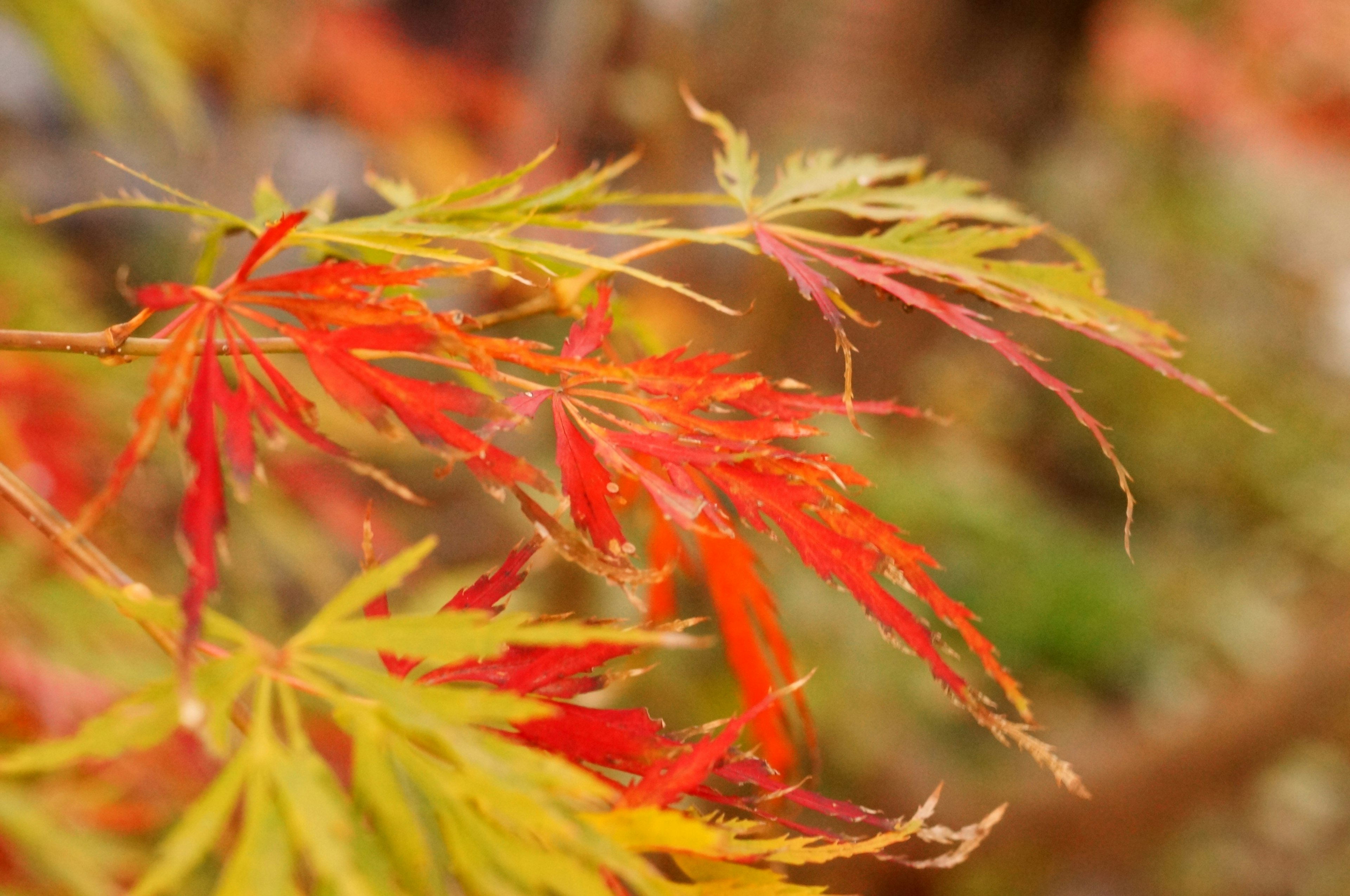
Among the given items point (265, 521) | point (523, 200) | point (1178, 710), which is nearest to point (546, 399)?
point (523, 200)

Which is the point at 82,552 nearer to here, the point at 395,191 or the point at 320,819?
the point at 320,819

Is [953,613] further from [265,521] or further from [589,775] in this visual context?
[265,521]

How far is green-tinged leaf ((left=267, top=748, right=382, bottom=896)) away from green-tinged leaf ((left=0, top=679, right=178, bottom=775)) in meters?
0.04

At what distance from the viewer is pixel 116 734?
0.26 metres

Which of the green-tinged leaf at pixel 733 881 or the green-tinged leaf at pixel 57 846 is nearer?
the green-tinged leaf at pixel 733 881

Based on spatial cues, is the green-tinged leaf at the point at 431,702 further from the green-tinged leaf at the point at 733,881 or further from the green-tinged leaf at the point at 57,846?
the green-tinged leaf at the point at 57,846

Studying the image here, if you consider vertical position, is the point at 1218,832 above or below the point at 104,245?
below

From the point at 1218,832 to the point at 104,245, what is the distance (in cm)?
433

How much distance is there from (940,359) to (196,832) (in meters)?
3.97

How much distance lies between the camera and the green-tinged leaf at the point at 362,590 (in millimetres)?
281

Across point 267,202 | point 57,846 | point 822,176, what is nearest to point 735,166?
point 822,176

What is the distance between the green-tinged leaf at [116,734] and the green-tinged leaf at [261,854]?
0.03 metres

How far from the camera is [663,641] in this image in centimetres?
28

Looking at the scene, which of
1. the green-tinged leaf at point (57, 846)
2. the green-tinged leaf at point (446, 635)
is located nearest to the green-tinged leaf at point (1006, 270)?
the green-tinged leaf at point (446, 635)
